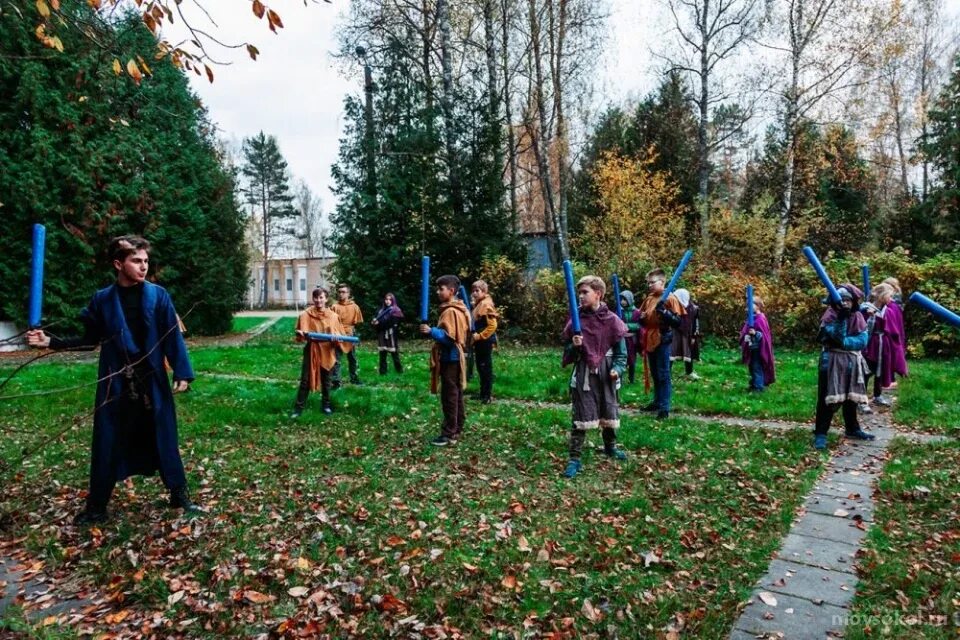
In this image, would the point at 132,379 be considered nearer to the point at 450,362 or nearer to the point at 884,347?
the point at 450,362

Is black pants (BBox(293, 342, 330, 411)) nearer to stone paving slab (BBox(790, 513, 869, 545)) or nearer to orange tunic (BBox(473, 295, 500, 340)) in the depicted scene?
orange tunic (BBox(473, 295, 500, 340))

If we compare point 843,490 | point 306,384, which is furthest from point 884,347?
point 306,384

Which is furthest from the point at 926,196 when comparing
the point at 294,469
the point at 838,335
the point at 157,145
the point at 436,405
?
the point at 157,145

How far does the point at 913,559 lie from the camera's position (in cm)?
442

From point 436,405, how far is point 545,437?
2769 millimetres

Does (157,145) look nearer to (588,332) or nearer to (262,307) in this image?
(588,332)

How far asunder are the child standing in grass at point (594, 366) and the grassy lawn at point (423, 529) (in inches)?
22.0

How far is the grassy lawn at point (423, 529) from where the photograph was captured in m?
3.88

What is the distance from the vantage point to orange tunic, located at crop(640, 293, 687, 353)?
896 centimetres

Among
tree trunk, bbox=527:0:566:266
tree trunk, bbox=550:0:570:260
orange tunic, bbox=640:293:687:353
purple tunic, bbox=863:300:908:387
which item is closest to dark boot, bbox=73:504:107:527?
orange tunic, bbox=640:293:687:353

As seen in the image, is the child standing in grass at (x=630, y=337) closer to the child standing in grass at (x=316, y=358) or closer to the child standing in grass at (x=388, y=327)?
the child standing in grass at (x=388, y=327)

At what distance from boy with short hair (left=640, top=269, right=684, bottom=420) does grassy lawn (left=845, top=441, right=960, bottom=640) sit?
3.12 meters

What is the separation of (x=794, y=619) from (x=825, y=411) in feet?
14.6

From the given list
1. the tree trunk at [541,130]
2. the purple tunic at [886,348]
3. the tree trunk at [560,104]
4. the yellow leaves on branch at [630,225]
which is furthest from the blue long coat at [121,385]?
the tree trunk at [541,130]
